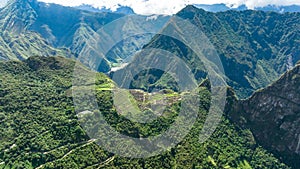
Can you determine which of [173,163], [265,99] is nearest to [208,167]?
[173,163]

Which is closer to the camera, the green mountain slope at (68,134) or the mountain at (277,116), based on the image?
the green mountain slope at (68,134)

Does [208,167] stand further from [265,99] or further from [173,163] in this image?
[265,99]

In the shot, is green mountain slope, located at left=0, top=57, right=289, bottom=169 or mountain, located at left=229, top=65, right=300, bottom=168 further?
mountain, located at left=229, top=65, right=300, bottom=168

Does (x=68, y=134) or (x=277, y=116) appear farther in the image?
(x=277, y=116)

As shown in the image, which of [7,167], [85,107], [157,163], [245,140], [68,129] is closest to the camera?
[7,167]
